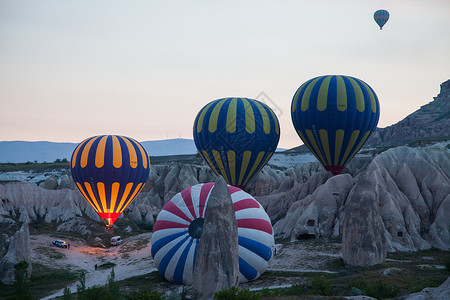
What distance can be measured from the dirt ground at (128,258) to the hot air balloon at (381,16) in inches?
3054

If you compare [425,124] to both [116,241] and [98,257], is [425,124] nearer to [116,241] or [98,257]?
[116,241]

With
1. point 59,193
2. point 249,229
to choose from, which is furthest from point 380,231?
point 59,193

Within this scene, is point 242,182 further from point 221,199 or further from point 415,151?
point 221,199

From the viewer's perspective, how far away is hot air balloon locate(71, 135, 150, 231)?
42.9 metres

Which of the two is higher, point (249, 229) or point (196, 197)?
point (196, 197)

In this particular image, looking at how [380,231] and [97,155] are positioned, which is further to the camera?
[97,155]

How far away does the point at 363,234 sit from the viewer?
1038 inches

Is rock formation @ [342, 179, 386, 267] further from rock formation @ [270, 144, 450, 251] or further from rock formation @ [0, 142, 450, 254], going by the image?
rock formation @ [270, 144, 450, 251]

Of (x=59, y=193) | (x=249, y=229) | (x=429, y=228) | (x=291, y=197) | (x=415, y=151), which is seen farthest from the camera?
(x=59, y=193)

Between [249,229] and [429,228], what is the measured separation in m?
22.7

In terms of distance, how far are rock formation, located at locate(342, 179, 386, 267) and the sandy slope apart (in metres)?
13.4

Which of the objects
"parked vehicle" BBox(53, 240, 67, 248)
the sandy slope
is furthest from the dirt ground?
"parked vehicle" BBox(53, 240, 67, 248)

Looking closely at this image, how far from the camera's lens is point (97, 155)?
42875 mm

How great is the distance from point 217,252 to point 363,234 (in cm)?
1290
